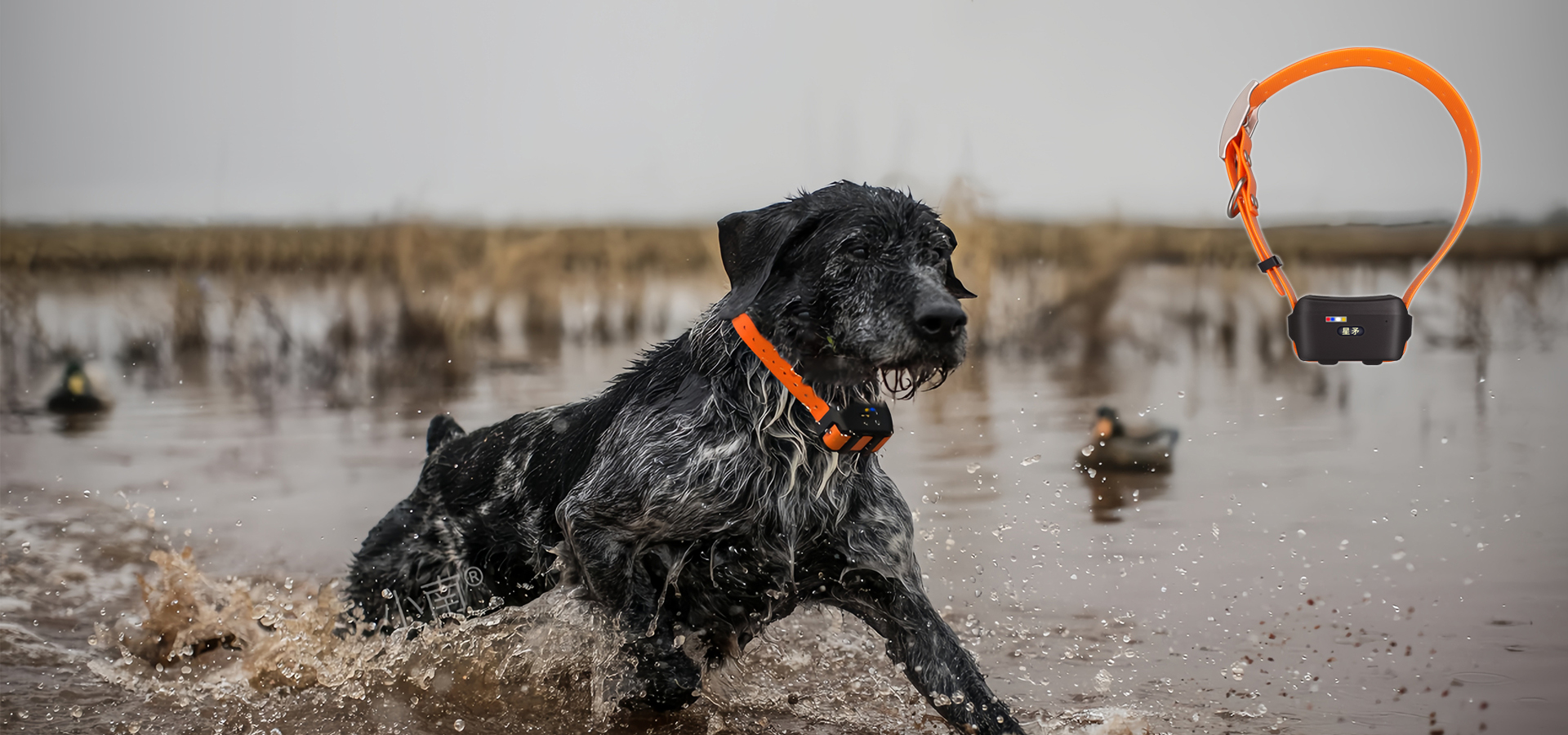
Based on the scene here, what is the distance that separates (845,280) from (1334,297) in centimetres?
151

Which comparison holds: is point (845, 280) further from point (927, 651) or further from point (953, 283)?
point (927, 651)

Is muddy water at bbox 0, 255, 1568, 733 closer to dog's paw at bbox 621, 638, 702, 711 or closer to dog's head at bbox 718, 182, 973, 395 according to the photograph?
dog's paw at bbox 621, 638, 702, 711

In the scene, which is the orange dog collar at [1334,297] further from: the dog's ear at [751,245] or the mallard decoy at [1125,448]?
the mallard decoy at [1125,448]

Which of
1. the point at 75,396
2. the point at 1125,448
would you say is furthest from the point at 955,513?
the point at 75,396

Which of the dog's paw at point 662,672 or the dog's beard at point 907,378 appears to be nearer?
the dog's beard at point 907,378

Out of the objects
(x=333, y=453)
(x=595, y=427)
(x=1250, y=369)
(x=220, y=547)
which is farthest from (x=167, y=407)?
(x=1250, y=369)

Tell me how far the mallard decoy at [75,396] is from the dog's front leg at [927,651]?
985cm

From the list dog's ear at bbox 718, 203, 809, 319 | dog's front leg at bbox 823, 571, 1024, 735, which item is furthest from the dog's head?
dog's front leg at bbox 823, 571, 1024, 735

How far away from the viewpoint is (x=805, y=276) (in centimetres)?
358

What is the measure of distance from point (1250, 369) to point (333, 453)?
8.83 m

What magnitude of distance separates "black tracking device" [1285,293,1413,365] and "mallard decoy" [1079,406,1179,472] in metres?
4.45

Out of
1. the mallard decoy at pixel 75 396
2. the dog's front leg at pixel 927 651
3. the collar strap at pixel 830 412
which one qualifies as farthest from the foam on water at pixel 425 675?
the mallard decoy at pixel 75 396

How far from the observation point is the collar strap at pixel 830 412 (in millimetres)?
3418

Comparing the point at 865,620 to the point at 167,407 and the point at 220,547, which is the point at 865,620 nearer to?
the point at 220,547
